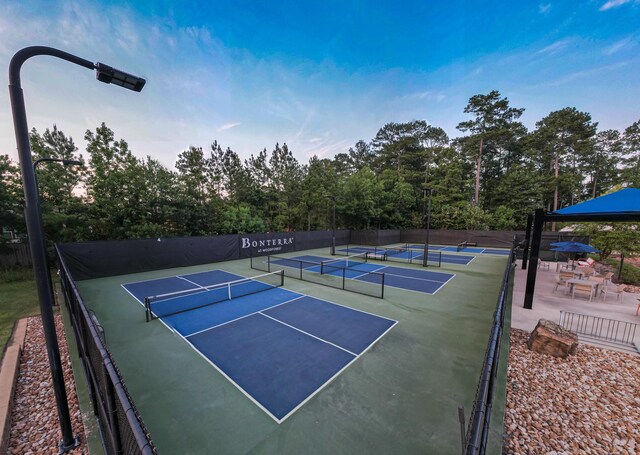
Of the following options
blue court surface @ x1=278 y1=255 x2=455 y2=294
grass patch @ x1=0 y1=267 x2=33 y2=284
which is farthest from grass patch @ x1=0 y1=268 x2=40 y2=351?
blue court surface @ x1=278 y1=255 x2=455 y2=294

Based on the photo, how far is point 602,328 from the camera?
744cm

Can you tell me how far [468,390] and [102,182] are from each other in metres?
25.1

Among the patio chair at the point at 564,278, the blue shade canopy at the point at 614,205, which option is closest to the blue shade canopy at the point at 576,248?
the patio chair at the point at 564,278

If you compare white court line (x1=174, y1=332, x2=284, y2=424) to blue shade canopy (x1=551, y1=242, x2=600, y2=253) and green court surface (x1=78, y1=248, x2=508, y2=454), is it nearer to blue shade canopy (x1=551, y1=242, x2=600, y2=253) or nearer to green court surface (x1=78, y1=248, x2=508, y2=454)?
green court surface (x1=78, y1=248, x2=508, y2=454)

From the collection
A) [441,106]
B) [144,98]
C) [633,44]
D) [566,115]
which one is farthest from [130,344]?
[566,115]

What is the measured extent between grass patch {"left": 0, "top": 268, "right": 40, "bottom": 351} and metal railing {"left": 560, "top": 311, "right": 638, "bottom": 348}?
16.9 metres

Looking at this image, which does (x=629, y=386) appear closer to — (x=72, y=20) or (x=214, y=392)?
(x=214, y=392)

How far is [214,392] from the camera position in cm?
455

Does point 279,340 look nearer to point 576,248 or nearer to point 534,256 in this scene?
point 534,256

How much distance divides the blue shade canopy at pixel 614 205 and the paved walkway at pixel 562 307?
3.59m

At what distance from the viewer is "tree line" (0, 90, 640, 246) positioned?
18.7 meters

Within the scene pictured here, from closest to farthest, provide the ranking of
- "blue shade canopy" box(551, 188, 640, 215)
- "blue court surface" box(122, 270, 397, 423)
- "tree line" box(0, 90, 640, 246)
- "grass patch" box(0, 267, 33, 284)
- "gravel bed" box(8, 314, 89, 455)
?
1. "gravel bed" box(8, 314, 89, 455)
2. "blue court surface" box(122, 270, 397, 423)
3. "blue shade canopy" box(551, 188, 640, 215)
4. "grass patch" box(0, 267, 33, 284)
5. "tree line" box(0, 90, 640, 246)

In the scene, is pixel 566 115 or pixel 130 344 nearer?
pixel 130 344

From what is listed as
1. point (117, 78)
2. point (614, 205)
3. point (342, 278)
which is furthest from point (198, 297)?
point (614, 205)
